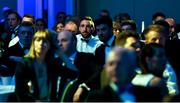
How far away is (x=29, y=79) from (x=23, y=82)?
73 millimetres

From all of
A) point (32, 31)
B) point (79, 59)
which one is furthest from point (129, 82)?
point (32, 31)

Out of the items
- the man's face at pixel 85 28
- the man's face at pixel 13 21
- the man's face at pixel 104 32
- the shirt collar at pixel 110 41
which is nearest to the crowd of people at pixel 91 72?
the shirt collar at pixel 110 41

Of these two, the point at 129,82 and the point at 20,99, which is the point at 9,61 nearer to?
the point at 20,99

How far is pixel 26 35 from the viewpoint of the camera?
680cm

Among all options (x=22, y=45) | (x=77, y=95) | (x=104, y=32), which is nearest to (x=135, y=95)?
(x=77, y=95)

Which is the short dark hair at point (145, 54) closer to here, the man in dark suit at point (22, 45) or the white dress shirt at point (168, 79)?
the white dress shirt at point (168, 79)

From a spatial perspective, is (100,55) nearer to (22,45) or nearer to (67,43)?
(67,43)

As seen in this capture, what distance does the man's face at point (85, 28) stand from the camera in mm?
7854

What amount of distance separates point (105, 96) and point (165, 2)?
9.55 metres

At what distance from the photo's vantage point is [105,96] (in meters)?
3.73

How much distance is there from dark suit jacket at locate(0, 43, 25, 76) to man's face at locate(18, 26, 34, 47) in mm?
103

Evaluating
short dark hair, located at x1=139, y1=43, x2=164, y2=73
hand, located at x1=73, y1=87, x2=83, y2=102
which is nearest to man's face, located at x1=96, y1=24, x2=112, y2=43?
hand, located at x1=73, y1=87, x2=83, y2=102

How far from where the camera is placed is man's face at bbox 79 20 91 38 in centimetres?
785

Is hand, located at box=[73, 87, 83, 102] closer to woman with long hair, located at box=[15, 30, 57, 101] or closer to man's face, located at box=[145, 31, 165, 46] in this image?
woman with long hair, located at box=[15, 30, 57, 101]
